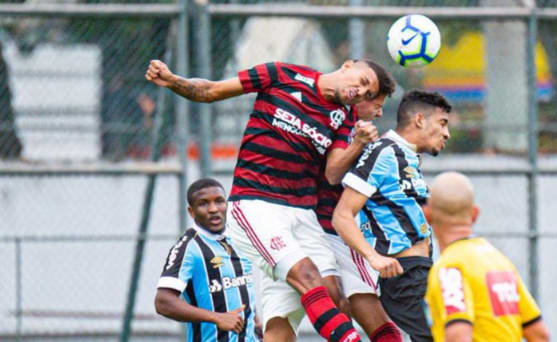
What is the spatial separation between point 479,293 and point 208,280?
2243mm

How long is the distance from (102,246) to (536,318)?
563cm

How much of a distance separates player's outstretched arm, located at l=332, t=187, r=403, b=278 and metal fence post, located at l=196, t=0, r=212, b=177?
2832 mm

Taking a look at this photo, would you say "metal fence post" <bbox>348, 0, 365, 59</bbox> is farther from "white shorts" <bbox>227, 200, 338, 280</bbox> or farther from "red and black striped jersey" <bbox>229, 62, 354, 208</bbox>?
"white shorts" <bbox>227, 200, 338, 280</bbox>

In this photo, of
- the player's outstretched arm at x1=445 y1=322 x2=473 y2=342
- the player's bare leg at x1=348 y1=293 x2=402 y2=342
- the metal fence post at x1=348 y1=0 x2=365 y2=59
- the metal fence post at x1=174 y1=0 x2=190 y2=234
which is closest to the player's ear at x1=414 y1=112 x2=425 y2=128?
the player's bare leg at x1=348 y1=293 x2=402 y2=342

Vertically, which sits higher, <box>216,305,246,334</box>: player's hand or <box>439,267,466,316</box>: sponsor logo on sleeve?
<box>439,267,466,316</box>: sponsor logo on sleeve

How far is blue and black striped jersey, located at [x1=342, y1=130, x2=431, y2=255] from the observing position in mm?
5777

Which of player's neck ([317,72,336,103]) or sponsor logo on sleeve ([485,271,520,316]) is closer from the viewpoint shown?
sponsor logo on sleeve ([485,271,520,316])

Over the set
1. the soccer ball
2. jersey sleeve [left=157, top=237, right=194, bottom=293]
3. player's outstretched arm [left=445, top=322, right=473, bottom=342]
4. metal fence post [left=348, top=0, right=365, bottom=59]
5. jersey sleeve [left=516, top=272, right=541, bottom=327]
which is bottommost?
player's outstretched arm [left=445, top=322, right=473, bottom=342]

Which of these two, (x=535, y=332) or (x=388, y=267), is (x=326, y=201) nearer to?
(x=388, y=267)

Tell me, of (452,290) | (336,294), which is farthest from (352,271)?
(452,290)

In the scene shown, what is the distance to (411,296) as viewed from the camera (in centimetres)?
580

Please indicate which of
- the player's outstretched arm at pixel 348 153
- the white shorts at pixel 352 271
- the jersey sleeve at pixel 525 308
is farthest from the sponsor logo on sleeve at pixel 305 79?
the jersey sleeve at pixel 525 308

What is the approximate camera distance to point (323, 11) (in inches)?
336

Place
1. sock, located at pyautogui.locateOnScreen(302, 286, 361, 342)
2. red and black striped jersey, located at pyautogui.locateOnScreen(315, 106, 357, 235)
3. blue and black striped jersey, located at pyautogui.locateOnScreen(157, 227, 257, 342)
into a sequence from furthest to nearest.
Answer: red and black striped jersey, located at pyautogui.locateOnScreen(315, 106, 357, 235)
blue and black striped jersey, located at pyautogui.locateOnScreen(157, 227, 257, 342)
sock, located at pyautogui.locateOnScreen(302, 286, 361, 342)
